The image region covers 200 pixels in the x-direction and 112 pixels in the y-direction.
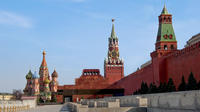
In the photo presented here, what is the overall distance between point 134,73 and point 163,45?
15.6 m

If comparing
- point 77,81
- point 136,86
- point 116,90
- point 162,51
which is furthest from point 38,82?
point 162,51

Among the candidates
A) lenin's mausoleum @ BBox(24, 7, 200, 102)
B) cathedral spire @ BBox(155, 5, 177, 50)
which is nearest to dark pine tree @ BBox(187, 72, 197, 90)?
lenin's mausoleum @ BBox(24, 7, 200, 102)

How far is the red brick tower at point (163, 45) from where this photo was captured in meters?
38.4

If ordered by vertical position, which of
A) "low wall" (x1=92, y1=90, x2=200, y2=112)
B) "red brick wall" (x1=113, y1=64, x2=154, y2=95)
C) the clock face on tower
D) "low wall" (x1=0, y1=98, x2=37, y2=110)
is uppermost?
the clock face on tower

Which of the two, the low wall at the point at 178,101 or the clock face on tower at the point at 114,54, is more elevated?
the clock face on tower at the point at 114,54

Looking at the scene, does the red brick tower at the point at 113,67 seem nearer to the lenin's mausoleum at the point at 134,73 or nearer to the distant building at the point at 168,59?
the lenin's mausoleum at the point at 134,73

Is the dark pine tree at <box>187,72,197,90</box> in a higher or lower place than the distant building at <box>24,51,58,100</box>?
lower

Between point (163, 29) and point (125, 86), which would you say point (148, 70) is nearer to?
point (163, 29)

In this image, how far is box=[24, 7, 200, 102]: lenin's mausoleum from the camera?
32.2 meters

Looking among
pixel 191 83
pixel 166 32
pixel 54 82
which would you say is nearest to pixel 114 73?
pixel 54 82

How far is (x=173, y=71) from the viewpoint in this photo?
3516 centimetres

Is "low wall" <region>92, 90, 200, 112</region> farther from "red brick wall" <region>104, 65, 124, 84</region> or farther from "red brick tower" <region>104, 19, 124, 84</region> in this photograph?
"red brick wall" <region>104, 65, 124, 84</region>

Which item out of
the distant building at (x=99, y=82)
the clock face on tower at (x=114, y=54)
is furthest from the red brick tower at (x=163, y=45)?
the clock face on tower at (x=114, y=54)

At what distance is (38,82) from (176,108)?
3360 inches
